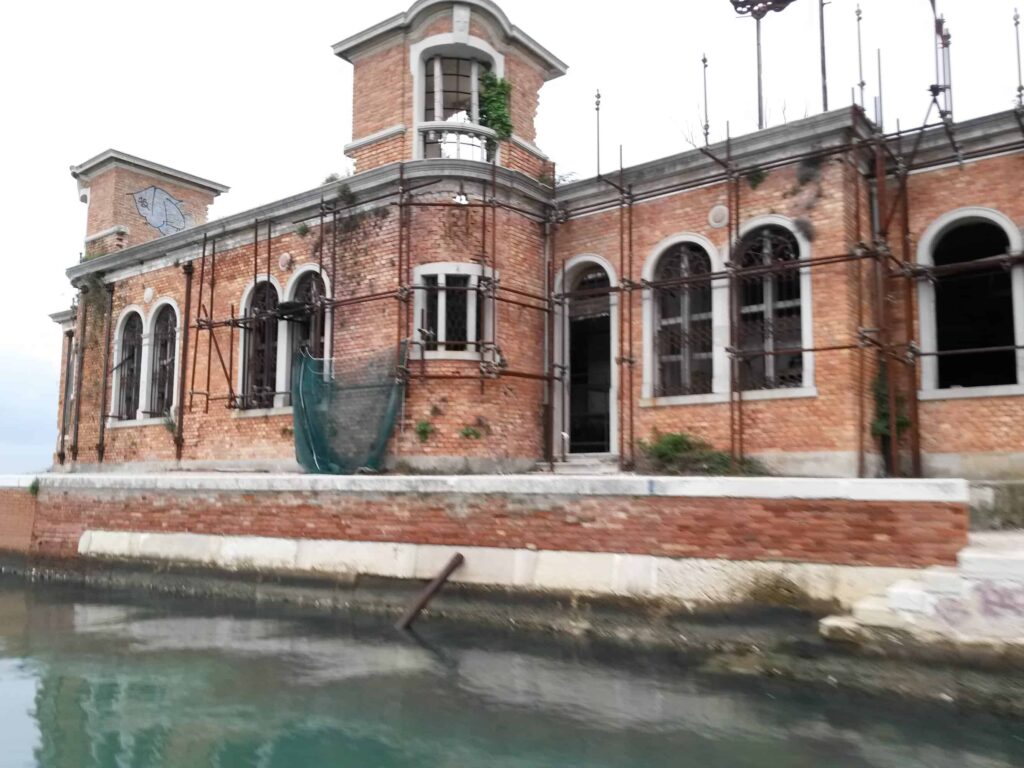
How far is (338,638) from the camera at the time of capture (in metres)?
8.65

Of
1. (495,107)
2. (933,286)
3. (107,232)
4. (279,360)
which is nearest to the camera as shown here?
(933,286)

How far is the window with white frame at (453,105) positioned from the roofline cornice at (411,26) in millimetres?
647

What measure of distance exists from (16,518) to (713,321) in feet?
38.0

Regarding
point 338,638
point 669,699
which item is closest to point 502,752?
point 669,699

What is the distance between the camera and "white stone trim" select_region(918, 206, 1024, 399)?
1050 cm

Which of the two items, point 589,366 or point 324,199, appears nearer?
point 324,199

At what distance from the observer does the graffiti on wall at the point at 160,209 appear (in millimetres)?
19391

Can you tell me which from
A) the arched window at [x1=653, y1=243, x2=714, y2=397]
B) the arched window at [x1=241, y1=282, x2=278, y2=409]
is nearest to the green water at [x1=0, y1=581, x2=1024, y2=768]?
the arched window at [x1=653, y1=243, x2=714, y2=397]

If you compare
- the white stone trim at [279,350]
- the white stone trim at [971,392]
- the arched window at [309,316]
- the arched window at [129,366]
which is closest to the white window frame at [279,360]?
the white stone trim at [279,350]

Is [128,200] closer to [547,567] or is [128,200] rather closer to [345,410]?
[345,410]

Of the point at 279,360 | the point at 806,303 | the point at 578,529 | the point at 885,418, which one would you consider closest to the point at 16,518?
the point at 279,360

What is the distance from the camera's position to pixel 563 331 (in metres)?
13.8

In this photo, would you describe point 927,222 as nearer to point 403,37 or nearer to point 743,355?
point 743,355

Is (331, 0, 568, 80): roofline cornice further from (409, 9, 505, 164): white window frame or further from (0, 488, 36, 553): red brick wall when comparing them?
(0, 488, 36, 553): red brick wall
